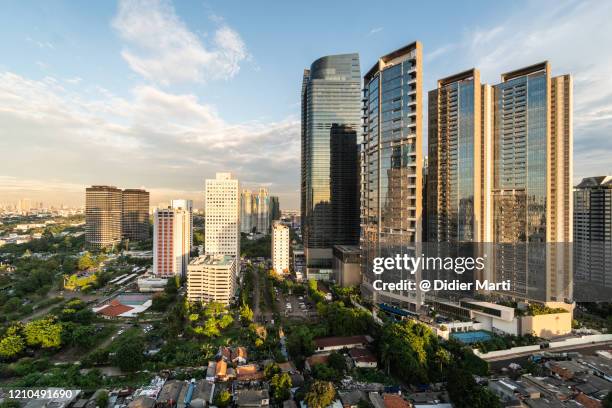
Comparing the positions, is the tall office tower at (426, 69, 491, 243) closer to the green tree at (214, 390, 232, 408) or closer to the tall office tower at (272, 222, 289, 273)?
the green tree at (214, 390, 232, 408)

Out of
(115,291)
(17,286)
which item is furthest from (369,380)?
(17,286)

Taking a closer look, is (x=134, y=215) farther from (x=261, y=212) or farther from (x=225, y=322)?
(x=225, y=322)

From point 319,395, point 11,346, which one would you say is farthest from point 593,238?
point 11,346

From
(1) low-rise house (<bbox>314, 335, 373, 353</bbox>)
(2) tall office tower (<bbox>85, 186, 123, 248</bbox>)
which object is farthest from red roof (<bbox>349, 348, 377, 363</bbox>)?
(2) tall office tower (<bbox>85, 186, 123, 248</bbox>)

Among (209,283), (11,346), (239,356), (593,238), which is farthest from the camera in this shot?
(209,283)

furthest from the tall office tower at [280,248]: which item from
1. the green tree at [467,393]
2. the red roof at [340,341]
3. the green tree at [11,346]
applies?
the green tree at [467,393]

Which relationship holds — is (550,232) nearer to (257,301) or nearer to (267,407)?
(267,407)

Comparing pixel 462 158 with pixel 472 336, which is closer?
pixel 472 336

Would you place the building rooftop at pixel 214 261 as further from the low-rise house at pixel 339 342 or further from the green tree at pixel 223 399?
the green tree at pixel 223 399
